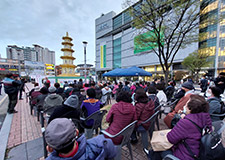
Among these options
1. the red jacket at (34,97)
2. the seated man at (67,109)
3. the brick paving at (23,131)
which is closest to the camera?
the seated man at (67,109)

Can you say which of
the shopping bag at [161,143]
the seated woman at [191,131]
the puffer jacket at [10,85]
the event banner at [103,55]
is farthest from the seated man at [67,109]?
the event banner at [103,55]

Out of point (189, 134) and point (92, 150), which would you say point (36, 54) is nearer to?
point (92, 150)

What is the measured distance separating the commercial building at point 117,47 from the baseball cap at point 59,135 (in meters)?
36.3

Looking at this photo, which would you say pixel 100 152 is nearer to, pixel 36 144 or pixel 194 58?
pixel 36 144

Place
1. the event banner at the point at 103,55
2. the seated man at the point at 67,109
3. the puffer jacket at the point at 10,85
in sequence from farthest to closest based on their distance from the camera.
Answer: the event banner at the point at 103,55, the puffer jacket at the point at 10,85, the seated man at the point at 67,109

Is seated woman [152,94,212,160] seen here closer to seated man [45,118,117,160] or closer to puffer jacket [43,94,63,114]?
seated man [45,118,117,160]

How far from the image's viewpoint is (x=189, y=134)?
124cm

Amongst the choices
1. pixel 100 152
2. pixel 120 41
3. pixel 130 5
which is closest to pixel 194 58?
pixel 130 5

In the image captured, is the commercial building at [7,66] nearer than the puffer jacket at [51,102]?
No

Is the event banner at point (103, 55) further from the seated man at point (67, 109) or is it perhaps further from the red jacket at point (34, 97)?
the seated man at point (67, 109)

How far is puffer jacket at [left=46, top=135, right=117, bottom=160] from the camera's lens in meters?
0.82

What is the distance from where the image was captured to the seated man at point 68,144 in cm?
74

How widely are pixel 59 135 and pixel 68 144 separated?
0.10 meters

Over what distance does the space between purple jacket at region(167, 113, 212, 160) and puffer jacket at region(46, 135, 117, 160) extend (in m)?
0.91
